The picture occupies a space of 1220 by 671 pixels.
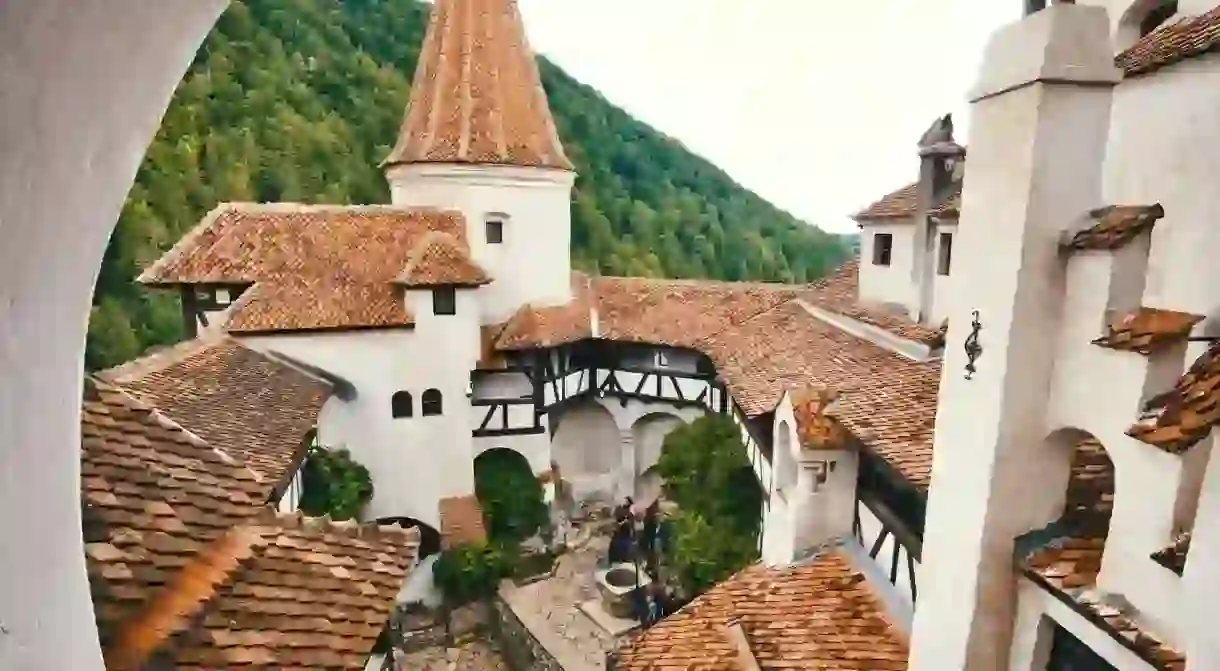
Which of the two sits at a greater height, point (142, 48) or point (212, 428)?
point (142, 48)

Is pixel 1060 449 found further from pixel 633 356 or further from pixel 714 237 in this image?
pixel 714 237

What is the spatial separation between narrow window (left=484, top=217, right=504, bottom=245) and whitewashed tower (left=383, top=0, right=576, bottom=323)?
0.07 feet

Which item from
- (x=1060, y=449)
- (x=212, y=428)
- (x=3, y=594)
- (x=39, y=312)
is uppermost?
(x=39, y=312)

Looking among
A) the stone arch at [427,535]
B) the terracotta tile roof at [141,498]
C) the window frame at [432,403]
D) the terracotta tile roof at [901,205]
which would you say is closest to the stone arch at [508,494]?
the stone arch at [427,535]

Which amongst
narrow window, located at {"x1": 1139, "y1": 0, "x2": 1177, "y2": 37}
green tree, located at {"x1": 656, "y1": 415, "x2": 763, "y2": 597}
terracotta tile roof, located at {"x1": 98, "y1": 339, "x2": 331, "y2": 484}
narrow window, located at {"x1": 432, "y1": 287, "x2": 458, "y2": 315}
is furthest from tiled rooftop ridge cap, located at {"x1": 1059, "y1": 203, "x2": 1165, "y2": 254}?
narrow window, located at {"x1": 432, "y1": 287, "x2": 458, "y2": 315}

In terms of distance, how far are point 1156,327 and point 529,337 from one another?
11.7 meters

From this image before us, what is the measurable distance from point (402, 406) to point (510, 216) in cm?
451

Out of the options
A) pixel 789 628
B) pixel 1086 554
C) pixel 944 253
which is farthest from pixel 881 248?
pixel 1086 554

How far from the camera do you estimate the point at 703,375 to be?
14.8 meters

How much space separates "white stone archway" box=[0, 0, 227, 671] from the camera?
1204 millimetres

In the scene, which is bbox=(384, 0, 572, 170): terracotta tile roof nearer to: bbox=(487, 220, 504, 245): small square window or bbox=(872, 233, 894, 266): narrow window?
bbox=(487, 220, 504, 245): small square window

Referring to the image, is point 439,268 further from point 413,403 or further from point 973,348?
point 973,348

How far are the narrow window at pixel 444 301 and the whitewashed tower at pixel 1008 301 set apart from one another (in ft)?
31.5

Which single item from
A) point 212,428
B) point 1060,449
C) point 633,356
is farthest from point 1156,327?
point 633,356
